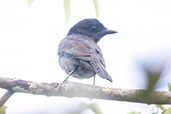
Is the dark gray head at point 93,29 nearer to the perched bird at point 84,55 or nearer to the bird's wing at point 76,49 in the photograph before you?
the perched bird at point 84,55

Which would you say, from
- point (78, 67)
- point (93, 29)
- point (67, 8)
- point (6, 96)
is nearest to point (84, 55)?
point (78, 67)

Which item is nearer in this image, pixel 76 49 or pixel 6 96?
pixel 6 96

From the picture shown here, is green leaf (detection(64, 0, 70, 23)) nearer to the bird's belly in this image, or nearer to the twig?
A: the twig

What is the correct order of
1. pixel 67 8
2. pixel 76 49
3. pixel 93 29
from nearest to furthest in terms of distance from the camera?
pixel 67 8 < pixel 76 49 < pixel 93 29

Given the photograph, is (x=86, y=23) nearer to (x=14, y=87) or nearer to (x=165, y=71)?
(x=14, y=87)

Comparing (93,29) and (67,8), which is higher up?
(67,8)

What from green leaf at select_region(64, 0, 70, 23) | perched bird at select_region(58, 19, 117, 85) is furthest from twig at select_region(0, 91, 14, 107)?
perched bird at select_region(58, 19, 117, 85)

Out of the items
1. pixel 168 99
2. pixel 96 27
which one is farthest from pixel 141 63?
pixel 96 27

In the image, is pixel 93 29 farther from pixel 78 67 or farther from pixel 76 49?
pixel 78 67

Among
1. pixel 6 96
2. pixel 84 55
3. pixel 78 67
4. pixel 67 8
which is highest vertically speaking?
pixel 67 8

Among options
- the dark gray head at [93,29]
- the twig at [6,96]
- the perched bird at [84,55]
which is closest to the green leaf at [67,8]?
the twig at [6,96]
